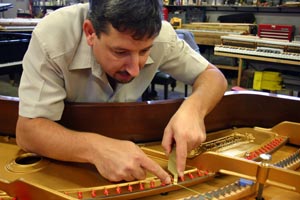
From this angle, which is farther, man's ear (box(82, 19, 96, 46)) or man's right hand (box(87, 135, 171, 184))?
man's ear (box(82, 19, 96, 46))

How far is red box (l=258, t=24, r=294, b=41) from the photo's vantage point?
4742mm

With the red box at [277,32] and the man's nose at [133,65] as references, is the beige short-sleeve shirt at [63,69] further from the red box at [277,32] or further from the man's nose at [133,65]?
the red box at [277,32]

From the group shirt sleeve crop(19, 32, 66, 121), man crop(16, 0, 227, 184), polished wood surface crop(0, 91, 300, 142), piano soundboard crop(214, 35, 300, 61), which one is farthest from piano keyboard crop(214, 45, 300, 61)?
shirt sleeve crop(19, 32, 66, 121)

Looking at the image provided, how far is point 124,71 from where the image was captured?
1222mm

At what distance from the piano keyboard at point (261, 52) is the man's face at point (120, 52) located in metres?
3.67

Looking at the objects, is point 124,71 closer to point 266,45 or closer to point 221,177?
point 221,177

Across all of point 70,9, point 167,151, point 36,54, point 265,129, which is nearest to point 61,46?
point 36,54

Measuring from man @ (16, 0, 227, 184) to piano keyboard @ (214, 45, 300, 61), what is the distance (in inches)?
126

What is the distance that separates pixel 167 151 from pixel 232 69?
15.8ft

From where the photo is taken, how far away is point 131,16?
1.06m

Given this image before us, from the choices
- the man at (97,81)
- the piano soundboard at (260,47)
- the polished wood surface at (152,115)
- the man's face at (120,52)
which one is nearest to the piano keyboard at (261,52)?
the piano soundboard at (260,47)

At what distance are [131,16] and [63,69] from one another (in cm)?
41

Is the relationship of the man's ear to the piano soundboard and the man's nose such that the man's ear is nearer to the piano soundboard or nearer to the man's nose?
the man's nose

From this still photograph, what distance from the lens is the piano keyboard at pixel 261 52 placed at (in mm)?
4371
